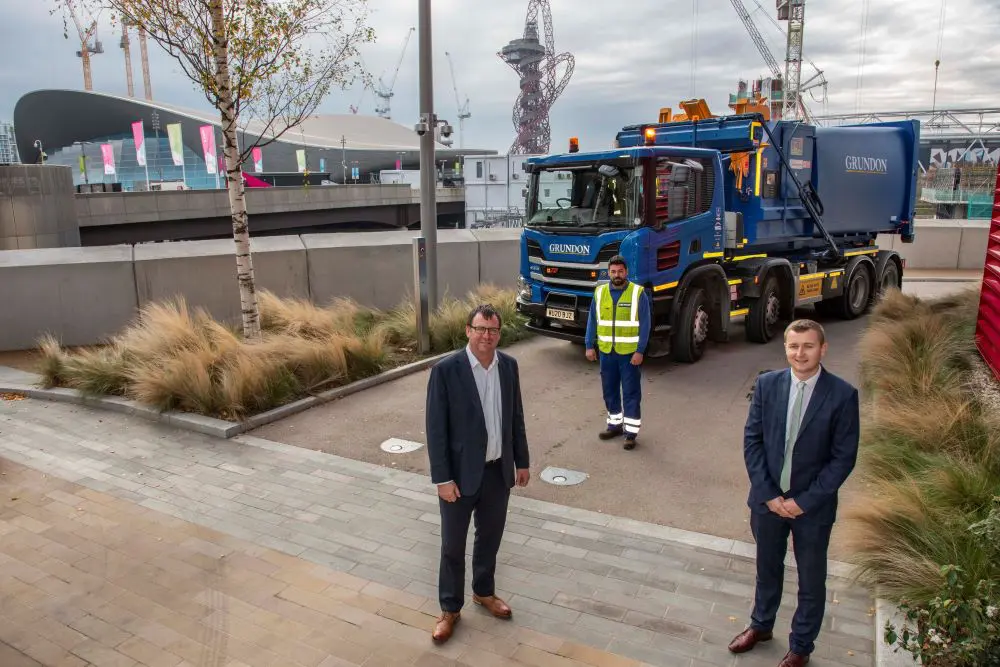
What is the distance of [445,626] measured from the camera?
13.5 ft

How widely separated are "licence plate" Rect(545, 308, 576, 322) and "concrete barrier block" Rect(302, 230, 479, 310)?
3.38 m

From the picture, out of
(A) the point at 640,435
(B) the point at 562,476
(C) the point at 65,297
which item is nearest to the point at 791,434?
(B) the point at 562,476

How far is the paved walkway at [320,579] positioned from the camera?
402cm

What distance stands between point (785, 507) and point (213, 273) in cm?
1061

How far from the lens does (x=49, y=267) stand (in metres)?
11.0

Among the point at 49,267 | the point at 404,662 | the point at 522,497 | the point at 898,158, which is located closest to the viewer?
the point at 404,662

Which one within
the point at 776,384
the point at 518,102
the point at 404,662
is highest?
the point at 518,102

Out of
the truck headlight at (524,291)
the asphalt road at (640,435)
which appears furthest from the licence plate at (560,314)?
the asphalt road at (640,435)

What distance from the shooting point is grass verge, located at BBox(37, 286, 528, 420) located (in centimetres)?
816

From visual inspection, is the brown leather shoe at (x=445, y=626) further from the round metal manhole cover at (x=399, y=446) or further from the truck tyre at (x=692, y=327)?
the truck tyre at (x=692, y=327)

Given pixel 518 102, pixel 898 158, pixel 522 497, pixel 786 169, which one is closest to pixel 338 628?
pixel 522 497

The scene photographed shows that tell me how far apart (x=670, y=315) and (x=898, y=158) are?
760cm

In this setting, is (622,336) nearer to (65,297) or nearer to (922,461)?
(922,461)

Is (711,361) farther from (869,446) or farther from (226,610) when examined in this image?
(226,610)
